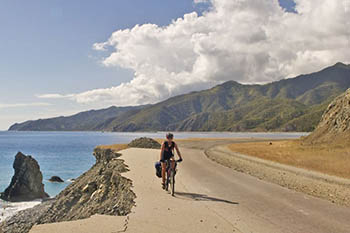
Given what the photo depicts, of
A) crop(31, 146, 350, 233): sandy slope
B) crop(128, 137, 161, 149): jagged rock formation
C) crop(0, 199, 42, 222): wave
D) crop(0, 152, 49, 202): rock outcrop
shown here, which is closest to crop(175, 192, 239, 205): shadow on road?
crop(31, 146, 350, 233): sandy slope

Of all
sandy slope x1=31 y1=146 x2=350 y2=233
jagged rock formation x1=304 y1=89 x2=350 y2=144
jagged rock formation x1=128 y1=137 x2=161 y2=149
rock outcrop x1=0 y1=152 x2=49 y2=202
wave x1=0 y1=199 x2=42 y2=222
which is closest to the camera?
sandy slope x1=31 y1=146 x2=350 y2=233

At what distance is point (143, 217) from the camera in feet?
30.5

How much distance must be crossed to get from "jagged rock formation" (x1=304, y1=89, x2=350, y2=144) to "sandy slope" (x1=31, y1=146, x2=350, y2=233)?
112 ft

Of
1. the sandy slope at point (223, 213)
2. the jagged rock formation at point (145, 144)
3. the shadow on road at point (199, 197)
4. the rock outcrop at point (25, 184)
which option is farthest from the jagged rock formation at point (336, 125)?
the rock outcrop at point (25, 184)

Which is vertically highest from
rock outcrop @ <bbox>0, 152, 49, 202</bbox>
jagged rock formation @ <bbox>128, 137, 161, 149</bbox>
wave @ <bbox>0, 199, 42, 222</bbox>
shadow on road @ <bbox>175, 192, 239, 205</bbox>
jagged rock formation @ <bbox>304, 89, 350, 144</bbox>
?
jagged rock formation @ <bbox>304, 89, 350, 144</bbox>

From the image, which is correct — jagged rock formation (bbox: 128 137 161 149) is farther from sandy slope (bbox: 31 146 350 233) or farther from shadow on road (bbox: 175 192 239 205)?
shadow on road (bbox: 175 192 239 205)

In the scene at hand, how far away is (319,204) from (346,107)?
143 feet

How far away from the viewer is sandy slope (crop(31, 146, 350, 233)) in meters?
8.30

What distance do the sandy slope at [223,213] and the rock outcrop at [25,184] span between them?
77.6 ft

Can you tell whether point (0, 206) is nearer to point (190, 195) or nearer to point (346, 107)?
point (190, 195)

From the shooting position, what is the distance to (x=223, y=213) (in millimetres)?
10008

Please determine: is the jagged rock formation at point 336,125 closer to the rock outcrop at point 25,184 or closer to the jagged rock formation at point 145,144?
the jagged rock formation at point 145,144

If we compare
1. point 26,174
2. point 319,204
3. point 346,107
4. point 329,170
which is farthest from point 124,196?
point 346,107

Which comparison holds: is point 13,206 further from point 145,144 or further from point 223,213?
point 223,213
